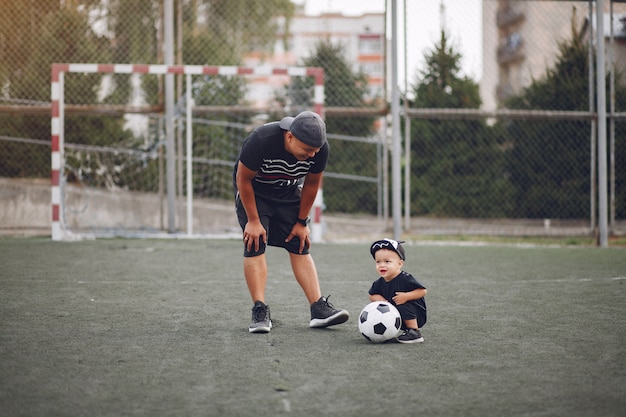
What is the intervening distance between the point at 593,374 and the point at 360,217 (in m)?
10.3

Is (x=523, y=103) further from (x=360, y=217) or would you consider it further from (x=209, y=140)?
(x=209, y=140)

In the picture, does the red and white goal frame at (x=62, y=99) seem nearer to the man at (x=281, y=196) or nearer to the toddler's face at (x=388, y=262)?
the man at (x=281, y=196)

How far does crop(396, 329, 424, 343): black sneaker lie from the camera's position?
4336 millimetres

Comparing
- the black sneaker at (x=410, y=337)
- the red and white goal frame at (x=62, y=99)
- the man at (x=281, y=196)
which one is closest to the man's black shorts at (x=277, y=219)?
the man at (x=281, y=196)

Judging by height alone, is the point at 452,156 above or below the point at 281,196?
above

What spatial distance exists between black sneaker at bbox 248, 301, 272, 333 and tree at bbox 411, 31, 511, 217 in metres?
8.59

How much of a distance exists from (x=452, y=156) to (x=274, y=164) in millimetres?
9127

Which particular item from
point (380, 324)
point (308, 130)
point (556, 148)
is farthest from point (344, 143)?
point (380, 324)

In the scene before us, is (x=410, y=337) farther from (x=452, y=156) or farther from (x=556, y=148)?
(x=452, y=156)

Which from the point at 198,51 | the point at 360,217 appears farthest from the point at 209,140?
the point at 360,217

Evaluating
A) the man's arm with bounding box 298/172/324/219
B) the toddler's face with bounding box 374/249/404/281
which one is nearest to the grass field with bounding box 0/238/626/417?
the toddler's face with bounding box 374/249/404/281

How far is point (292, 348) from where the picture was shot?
4.14 meters

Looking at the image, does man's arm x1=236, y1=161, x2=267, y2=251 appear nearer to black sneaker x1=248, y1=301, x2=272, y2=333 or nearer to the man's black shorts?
the man's black shorts

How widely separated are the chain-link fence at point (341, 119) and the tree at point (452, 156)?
0.02m
